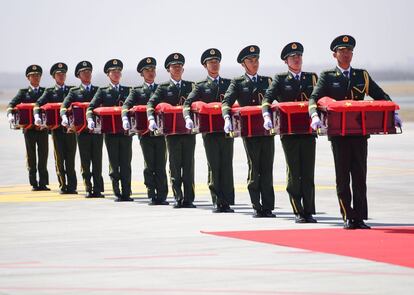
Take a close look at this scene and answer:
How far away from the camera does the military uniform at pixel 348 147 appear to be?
17703 millimetres

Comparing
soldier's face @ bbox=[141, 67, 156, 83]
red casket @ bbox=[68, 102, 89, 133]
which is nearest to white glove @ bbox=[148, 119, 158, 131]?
soldier's face @ bbox=[141, 67, 156, 83]

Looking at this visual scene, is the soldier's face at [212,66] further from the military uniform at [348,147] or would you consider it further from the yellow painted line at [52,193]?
the yellow painted line at [52,193]

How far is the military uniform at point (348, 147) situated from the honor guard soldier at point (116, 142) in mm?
6692

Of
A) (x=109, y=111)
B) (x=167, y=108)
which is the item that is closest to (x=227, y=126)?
(x=167, y=108)

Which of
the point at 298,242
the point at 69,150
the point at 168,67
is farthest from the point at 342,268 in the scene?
the point at 69,150

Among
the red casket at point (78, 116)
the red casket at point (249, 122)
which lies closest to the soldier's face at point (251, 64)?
the red casket at point (249, 122)

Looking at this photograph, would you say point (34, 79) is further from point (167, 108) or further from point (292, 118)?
point (292, 118)

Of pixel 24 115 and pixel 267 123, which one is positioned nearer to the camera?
pixel 267 123

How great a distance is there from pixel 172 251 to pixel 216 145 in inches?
226

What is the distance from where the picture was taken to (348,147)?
17.7 m

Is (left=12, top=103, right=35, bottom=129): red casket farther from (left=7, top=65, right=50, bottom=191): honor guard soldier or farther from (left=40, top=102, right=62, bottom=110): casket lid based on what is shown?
(left=40, top=102, right=62, bottom=110): casket lid

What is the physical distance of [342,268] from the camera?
13.7m

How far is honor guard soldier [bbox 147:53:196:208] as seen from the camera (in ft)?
72.4

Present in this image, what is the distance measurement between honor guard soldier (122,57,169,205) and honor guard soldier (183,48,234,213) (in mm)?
1836
